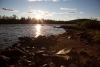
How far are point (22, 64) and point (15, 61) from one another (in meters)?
0.78

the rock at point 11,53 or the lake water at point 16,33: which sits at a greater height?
the rock at point 11,53

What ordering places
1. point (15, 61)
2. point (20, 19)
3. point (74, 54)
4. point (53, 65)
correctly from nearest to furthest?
point (53, 65)
point (15, 61)
point (74, 54)
point (20, 19)

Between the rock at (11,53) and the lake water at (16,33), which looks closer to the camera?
the rock at (11,53)

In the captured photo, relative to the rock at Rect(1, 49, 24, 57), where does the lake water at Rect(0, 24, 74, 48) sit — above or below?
below

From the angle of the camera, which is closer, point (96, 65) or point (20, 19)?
point (96, 65)

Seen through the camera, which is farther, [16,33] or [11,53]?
[16,33]

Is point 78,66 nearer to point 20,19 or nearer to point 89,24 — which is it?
point 89,24

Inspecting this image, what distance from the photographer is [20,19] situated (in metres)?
110

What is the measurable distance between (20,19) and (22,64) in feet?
353

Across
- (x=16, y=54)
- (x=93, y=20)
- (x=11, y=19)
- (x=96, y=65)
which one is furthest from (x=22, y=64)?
(x=11, y=19)

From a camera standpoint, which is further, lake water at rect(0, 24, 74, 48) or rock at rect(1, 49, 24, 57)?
lake water at rect(0, 24, 74, 48)

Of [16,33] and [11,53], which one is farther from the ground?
[11,53]

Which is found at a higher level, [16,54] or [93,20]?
[93,20]

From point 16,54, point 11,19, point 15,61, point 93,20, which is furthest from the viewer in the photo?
point 11,19
